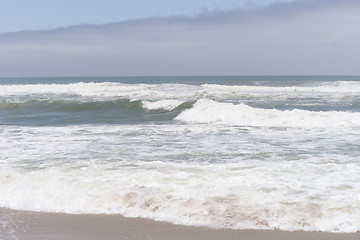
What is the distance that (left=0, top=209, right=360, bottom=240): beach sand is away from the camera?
4442mm

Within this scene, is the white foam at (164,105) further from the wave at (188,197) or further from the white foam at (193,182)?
the wave at (188,197)

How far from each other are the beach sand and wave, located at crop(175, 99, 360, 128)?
9.27 m

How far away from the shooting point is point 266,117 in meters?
14.7

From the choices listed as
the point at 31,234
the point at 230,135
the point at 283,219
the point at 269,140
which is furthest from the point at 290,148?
the point at 31,234

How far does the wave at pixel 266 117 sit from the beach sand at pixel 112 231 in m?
9.27

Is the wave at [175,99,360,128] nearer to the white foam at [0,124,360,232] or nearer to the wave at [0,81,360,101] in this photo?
the white foam at [0,124,360,232]

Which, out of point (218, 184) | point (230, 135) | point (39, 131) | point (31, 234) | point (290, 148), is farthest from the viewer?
point (39, 131)

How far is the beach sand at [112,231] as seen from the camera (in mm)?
4442

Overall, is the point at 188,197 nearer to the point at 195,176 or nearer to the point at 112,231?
the point at 195,176

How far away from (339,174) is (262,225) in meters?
2.37

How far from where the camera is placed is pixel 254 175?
648cm

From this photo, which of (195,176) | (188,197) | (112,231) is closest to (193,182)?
(195,176)

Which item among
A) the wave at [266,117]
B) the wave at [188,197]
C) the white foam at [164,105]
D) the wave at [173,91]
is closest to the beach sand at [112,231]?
the wave at [188,197]

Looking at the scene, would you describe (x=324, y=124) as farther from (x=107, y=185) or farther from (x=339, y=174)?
(x=107, y=185)
